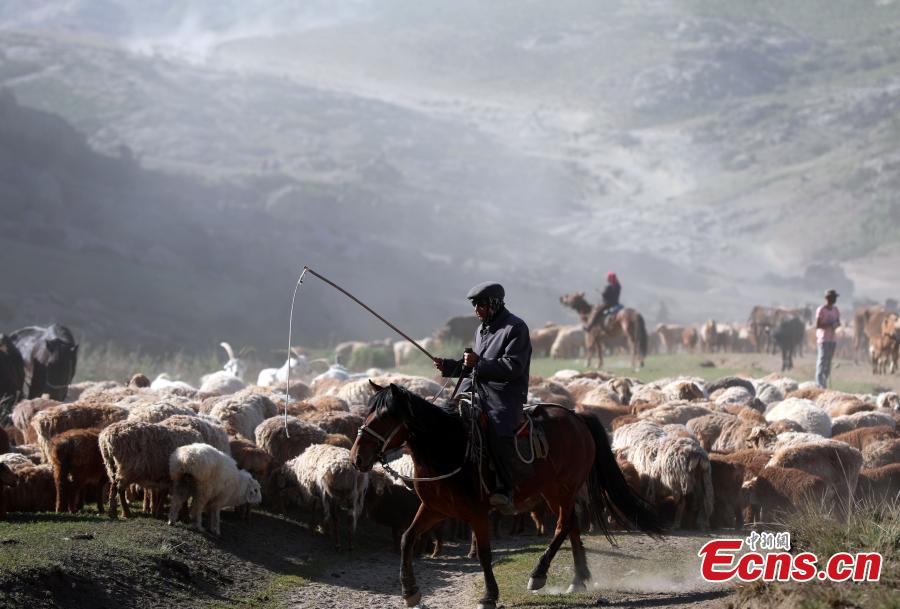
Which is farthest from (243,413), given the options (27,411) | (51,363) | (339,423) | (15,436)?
(51,363)

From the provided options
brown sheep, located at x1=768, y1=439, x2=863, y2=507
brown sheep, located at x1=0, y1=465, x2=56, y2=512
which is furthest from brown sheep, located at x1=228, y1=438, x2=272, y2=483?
brown sheep, located at x1=768, y1=439, x2=863, y2=507

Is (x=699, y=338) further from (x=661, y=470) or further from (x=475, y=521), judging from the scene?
(x=475, y=521)

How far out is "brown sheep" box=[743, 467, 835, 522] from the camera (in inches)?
476

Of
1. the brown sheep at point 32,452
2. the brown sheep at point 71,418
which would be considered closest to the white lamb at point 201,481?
the brown sheep at point 71,418

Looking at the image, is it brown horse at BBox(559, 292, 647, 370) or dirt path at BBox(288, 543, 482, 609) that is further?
brown horse at BBox(559, 292, 647, 370)

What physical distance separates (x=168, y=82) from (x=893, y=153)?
2800 inches

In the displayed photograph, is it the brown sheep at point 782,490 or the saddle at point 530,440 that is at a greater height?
the saddle at point 530,440

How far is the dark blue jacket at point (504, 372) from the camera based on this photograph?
28.2ft

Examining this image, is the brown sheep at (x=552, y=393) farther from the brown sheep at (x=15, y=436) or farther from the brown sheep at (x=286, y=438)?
the brown sheep at (x=15, y=436)

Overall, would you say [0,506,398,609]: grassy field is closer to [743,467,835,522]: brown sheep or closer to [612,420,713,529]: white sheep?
[612,420,713,529]: white sheep

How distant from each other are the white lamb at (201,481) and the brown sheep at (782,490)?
5.70 m

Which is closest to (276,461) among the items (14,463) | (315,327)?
(14,463)

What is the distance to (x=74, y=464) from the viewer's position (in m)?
11.1

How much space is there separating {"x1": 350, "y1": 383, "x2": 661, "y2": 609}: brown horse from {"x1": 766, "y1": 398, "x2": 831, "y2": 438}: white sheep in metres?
7.59
